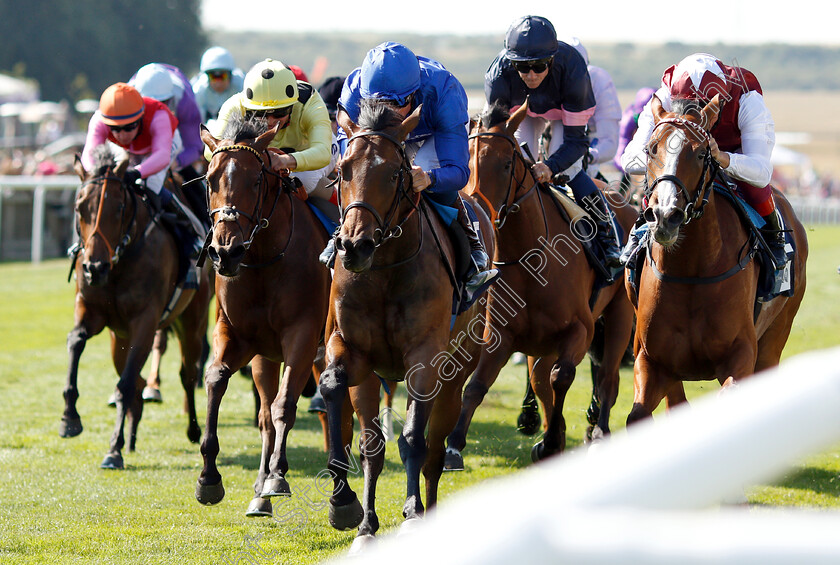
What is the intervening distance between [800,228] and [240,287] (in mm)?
3455

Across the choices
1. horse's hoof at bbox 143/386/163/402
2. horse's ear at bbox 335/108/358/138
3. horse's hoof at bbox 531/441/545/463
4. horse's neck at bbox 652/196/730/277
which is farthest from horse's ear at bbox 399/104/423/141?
horse's hoof at bbox 143/386/163/402

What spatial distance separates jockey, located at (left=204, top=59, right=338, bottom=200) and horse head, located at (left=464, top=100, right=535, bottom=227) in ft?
2.67

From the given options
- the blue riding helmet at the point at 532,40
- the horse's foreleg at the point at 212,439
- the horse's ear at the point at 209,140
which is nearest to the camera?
the horse's foreleg at the point at 212,439

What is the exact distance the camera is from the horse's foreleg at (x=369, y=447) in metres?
4.49

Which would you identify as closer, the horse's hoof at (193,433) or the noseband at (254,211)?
the noseband at (254,211)

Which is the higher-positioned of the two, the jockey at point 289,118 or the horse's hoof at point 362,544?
the jockey at point 289,118

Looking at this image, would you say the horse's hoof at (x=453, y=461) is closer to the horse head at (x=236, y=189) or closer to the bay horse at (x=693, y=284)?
the bay horse at (x=693, y=284)

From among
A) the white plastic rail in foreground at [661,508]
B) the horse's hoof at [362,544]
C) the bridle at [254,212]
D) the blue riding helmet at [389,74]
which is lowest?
the horse's hoof at [362,544]

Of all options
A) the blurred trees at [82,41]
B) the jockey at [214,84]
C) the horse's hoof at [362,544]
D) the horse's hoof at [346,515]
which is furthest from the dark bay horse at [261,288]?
the blurred trees at [82,41]

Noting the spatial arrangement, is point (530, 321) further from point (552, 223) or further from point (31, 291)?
point (31, 291)

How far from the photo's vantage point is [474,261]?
5125 millimetres

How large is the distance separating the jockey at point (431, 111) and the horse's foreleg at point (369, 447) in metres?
0.68

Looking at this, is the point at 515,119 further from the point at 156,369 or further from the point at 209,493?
the point at 156,369

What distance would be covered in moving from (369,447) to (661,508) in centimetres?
366
